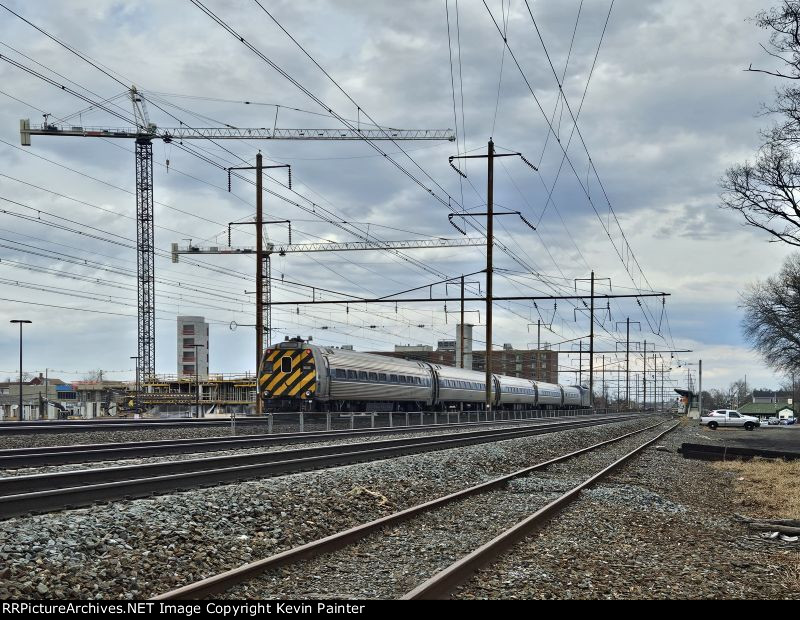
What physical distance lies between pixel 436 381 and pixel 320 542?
40.7 meters

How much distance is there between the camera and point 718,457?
2719cm

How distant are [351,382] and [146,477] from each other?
81.9 ft

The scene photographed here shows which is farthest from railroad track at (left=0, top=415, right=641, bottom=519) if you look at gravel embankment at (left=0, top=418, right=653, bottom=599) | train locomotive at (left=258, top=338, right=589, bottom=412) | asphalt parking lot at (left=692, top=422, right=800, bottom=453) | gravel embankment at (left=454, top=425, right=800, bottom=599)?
asphalt parking lot at (left=692, top=422, right=800, bottom=453)

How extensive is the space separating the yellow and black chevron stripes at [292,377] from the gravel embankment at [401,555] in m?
21.2

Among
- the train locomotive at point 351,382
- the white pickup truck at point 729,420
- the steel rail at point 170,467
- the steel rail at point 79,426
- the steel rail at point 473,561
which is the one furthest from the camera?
the white pickup truck at point 729,420

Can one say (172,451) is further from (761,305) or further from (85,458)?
(761,305)

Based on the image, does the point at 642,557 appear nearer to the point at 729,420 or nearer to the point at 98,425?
the point at 98,425

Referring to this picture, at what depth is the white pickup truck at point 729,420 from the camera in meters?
63.7

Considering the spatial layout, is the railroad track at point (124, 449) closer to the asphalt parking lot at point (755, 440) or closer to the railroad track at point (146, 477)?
the railroad track at point (146, 477)

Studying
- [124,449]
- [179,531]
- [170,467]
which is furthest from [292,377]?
[179,531]

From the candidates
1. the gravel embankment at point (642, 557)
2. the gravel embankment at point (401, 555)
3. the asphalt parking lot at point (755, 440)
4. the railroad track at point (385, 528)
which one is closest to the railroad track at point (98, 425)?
the asphalt parking lot at point (755, 440)

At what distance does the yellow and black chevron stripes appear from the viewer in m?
35.7
